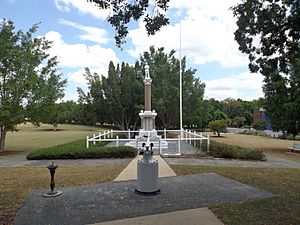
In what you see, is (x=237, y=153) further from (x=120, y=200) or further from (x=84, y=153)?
(x=120, y=200)

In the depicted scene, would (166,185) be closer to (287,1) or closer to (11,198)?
(11,198)

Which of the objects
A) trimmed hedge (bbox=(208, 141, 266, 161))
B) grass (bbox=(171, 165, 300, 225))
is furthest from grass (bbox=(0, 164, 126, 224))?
trimmed hedge (bbox=(208, 141, 266, 161))

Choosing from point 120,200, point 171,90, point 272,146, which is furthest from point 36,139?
point 120,200

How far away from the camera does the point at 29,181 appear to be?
9312 millimetres

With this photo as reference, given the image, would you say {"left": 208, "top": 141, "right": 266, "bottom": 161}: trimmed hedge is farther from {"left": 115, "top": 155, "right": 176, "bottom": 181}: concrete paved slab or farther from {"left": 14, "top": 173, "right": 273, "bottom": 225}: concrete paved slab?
{"left": 14, "top": 173, "right": 273, "bottom": 225}: concrete paved slab

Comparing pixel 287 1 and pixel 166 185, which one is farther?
pixel 166 185

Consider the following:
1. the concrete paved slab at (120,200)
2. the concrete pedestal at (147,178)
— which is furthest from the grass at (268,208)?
the concrete pedestal at (147,178)

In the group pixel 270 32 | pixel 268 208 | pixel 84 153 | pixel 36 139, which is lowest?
pixel 36 139

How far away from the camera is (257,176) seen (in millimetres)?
10305

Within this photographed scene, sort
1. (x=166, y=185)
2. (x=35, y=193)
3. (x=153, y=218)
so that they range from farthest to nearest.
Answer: (x=166, y=185) → (x=35, y=193) → (x=153, y=218)

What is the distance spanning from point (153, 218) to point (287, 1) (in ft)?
21.3

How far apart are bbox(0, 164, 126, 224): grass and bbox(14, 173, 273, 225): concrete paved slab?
267 mm

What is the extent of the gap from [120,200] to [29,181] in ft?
13.1

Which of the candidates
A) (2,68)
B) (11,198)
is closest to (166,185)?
(11,198)
